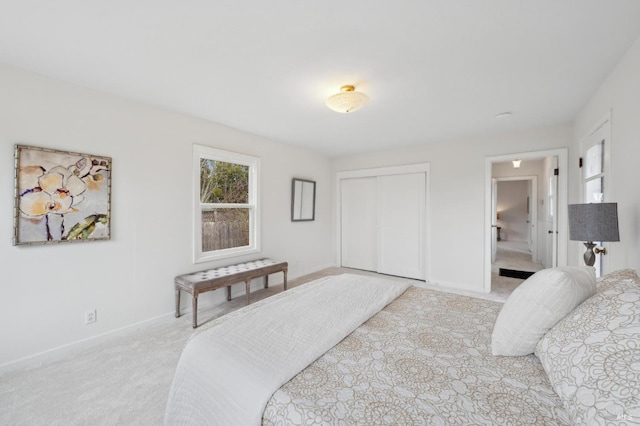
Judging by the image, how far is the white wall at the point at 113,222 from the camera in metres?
2.03

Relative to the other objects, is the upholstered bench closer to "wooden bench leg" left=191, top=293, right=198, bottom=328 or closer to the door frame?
"wooden bench leg" left=191, top=293, right=198, bottom=328

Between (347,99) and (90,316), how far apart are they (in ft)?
9.94

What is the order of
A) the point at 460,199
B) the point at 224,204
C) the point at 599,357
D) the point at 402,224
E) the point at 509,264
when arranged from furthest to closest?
the point at 509,264 → the point at 402,224 → the point at 460,199 → the point at 224,204 → the point at 599,357

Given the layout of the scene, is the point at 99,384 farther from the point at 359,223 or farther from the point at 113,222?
the point at 359,223

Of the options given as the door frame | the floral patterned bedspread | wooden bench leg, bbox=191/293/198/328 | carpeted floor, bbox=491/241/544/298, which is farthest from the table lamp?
wooden bench leg, bbox=191/293/198/328

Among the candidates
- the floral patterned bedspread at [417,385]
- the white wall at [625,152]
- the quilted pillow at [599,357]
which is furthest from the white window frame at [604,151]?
the floral patterned bedspread at [417,385]

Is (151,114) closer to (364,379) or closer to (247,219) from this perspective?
(247,219)

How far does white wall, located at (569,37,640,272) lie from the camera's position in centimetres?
168

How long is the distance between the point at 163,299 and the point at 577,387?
10.8 ft

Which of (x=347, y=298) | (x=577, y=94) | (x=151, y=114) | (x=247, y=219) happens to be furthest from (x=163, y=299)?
(x=577, y=94)

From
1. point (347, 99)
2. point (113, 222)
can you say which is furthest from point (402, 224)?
point (113, 222)

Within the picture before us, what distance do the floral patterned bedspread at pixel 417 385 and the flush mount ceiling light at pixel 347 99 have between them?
1829 mm

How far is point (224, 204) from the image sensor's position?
3.52 metres

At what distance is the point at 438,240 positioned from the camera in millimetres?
4285
